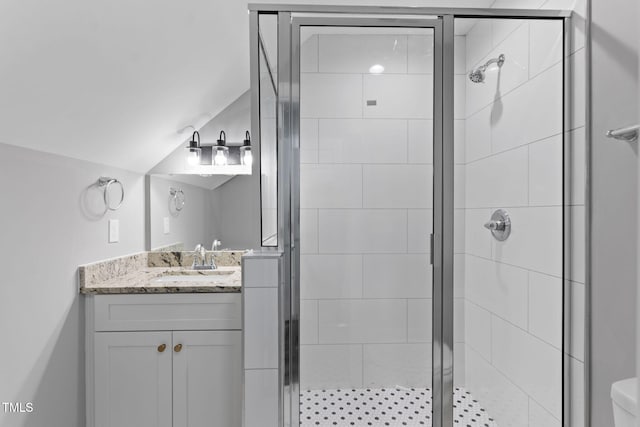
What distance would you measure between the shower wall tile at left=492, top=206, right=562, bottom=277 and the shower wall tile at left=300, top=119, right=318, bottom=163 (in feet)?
2.74

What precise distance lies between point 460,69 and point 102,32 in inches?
53.5

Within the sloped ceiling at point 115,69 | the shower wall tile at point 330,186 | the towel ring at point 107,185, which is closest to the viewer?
the sloped ceiling at point 115,69

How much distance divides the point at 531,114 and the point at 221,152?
5.63 feet

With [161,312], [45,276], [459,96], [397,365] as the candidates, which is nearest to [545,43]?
[459,96]

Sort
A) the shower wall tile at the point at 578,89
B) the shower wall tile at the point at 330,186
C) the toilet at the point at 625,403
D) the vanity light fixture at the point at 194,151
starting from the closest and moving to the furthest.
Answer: the toilet at the point at 625,403, the shower wall tile at the point at 578,89, the shower wall tile at the point at 330,186, the vanity light fixture at the point at 194,151

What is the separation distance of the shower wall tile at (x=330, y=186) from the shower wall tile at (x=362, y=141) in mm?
40

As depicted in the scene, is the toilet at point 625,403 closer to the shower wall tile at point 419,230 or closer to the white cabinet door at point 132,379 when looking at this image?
the shower wall tile at point 419,230

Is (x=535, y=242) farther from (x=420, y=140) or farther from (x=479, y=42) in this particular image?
(x=479, y=42)

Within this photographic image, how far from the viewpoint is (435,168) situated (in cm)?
145

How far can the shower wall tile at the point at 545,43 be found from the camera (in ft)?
4.71

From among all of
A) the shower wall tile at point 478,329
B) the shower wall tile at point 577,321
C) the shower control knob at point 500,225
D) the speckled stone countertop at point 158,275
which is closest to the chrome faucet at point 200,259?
the speckled stone countertop at point 158,275

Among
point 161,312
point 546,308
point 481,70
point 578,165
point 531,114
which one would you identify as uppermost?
point 481,70

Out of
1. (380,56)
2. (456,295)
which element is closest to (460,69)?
(380,56)

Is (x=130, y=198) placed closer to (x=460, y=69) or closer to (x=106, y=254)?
(x=106, y=254)
